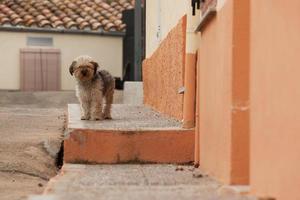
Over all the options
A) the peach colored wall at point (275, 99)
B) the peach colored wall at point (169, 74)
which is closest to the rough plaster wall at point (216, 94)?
the peach colored wall at point (275, 99)

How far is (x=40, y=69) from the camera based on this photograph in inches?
971

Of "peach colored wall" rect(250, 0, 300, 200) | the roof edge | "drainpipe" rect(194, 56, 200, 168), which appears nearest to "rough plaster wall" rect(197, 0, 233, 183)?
"drainpipe" rect(194, 56, 200, 168)

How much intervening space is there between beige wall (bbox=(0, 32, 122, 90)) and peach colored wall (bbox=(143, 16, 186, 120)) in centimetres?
1176

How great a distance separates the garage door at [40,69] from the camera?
79.7ft

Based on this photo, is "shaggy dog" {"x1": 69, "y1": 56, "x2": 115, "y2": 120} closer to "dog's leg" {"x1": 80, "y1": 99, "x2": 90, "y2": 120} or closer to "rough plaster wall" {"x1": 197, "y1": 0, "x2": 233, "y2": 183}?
"dog's leg" {"x1": 80, "y1": 99, "x2": 90, "y2": 120}

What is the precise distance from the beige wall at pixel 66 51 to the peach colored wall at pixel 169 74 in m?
11.8

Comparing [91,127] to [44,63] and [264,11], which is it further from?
[44,63]

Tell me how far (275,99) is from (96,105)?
5.36 meters

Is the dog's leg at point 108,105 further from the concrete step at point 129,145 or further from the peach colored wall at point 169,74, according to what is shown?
the concrete step at point 129,145

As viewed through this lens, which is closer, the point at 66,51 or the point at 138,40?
the point at 138,40

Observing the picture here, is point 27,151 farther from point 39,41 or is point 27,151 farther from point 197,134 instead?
point 39,41

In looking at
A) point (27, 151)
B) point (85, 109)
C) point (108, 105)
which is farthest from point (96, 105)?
point (27, 151)

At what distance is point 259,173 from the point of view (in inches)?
191

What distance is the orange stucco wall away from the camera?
5309mm
